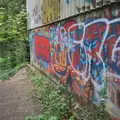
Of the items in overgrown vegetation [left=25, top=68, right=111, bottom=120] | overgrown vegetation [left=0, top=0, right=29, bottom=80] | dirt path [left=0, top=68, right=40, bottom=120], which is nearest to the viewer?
overgrown vegetation [left=25, top=68, right=111, bottom=120]

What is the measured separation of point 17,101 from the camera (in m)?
9.35

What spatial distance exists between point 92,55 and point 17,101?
3559 mm

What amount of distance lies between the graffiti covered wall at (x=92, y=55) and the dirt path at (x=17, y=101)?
111 centimetres

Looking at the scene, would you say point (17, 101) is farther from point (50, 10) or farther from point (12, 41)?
point (12, 41)

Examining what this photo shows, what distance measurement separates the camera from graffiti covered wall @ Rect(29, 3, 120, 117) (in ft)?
18.0

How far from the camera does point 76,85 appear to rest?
7812mm

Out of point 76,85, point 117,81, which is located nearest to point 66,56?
point 76,85

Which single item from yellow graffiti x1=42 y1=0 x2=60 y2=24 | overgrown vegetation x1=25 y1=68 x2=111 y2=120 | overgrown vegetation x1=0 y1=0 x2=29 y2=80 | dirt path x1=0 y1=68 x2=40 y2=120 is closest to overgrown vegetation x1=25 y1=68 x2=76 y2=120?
overgrown vegetation x1=25 y1=68 x2=111 y2=120

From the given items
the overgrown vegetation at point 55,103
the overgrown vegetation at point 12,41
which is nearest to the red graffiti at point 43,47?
the overgrown vegetation at point 55,103

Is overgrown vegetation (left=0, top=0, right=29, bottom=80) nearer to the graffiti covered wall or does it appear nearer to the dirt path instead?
the dirt path

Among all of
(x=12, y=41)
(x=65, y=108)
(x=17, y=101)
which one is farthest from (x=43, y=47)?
(x=12, y=41)

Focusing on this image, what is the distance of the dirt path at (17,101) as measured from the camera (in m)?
7.92

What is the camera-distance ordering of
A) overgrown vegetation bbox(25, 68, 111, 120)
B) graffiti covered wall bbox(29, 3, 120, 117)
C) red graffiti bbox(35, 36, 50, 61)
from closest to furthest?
graffiti covered wall bbox(29, 3, 120, 117)
overgrown vegetation bbox(25, 68, 111, 120)
red graffiti bbox(35, 36, 50, 61)

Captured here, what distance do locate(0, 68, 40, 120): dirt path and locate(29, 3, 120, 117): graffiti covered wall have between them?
111cm
